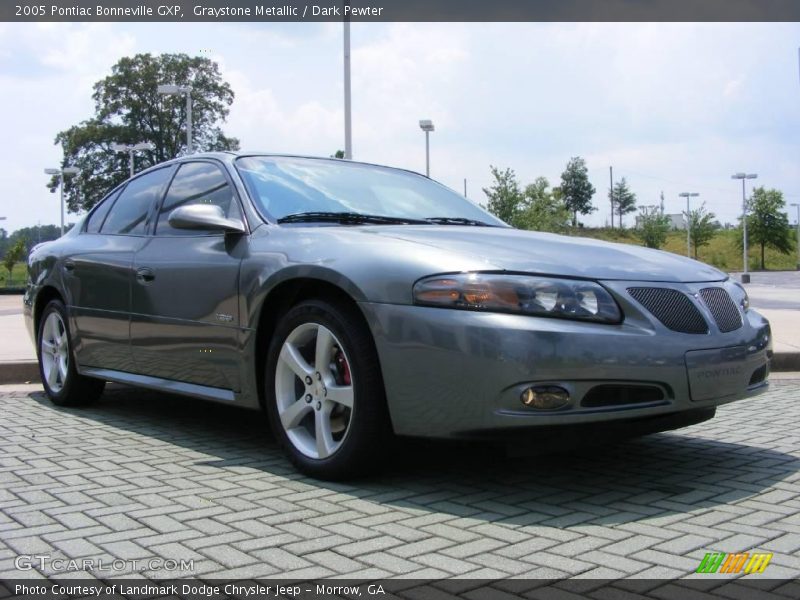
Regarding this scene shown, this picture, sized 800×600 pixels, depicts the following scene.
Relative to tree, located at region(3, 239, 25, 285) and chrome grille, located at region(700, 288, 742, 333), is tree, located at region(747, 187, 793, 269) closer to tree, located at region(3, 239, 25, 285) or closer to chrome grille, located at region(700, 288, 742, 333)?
tree, located at region(3, 239, 25, 285)

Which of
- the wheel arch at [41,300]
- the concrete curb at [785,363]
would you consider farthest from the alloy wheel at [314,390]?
the concrete curb at [785,363]

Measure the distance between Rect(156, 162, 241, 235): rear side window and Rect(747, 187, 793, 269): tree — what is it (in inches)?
2733

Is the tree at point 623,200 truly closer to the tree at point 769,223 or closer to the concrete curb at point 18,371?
the tree at point 769,223

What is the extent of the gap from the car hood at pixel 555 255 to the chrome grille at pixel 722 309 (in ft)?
0.28

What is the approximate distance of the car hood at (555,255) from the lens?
354 centimetres

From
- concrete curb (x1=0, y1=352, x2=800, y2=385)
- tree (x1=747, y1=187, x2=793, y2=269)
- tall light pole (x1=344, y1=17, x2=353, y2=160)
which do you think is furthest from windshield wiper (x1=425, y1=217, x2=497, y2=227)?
tree (x1=747, y1=187, x2=793, y2=269)

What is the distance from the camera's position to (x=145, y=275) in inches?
193

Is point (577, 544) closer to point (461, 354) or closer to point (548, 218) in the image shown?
point (461, 354)

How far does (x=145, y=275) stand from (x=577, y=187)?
8148cm

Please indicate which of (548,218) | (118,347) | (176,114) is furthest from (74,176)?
(118,347)

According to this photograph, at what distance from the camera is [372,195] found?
15.6ft

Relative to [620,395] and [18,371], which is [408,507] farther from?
[18,371]

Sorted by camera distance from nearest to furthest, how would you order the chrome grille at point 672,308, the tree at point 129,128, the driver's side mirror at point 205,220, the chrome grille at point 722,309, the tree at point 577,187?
1. the chrome grille at point 672,308
2. the chrome grille at point 722,309
3. the driver's side mirror at point 205,220
4. the tree at point 129,128
5. the tree at point 577,187

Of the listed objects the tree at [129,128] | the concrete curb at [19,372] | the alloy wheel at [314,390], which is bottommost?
the concrete curb at [19,372]
